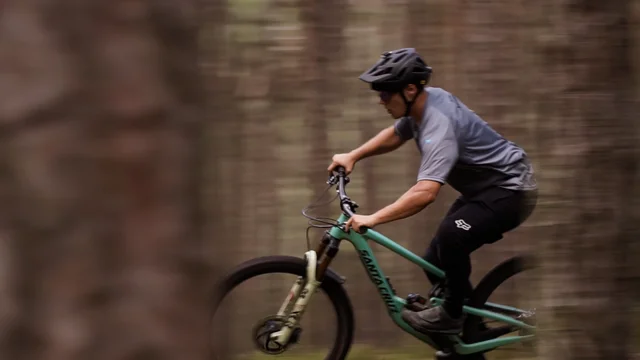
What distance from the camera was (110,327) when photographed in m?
1.01

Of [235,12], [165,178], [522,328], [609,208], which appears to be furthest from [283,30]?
[165,178]

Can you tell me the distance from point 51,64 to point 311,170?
4407 millimetres

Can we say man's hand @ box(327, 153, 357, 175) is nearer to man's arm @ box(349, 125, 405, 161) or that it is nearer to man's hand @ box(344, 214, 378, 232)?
man's arm @ box(349, 125, 405, 161)

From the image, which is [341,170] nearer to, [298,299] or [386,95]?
[386,95]

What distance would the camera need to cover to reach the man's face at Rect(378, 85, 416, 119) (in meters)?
4.16

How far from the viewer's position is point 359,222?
4207mm

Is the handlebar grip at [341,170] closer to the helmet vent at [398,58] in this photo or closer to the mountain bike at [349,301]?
the mountain bike at [349,301]

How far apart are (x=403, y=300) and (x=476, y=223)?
2.15ft

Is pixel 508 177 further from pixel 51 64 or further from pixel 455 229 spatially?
pixel 51 64

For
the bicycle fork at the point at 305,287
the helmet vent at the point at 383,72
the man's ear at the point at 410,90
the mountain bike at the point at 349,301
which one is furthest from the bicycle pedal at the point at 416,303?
the helmet vent at the point at 383,72

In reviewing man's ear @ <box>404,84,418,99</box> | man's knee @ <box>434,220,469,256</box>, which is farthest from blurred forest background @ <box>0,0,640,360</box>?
man's ear @ <box>404,84,418,99</box>

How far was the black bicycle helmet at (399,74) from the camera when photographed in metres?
4.15

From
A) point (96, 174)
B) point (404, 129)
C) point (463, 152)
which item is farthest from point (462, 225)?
point (96, 174)

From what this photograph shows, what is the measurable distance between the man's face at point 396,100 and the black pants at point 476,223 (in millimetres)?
614
